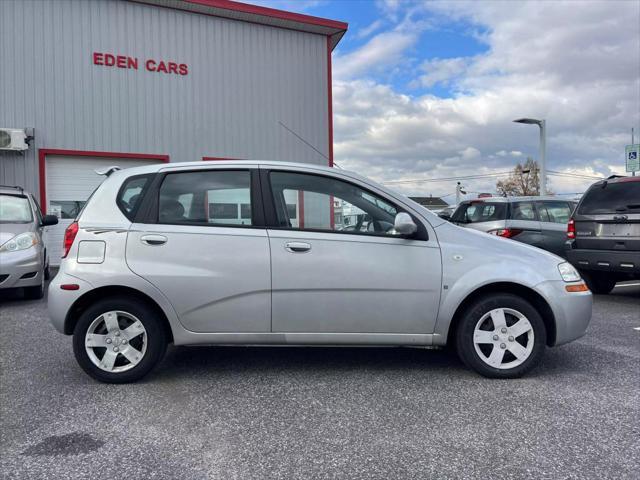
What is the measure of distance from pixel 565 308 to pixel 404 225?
140 cm

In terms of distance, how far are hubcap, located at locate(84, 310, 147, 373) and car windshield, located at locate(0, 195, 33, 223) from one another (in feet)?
15.4

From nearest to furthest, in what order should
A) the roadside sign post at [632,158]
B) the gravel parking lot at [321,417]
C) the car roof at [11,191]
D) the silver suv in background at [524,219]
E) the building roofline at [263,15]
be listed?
the gravel parking lot at [321,417] < the car roof at [11,191] < the silver suv in background at [524,219] < the building roofline at [263,15] < the roadside sign post at [632,158]

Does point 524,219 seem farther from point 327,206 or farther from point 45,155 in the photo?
point 45,155

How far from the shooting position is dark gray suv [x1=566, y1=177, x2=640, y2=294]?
22.9ft

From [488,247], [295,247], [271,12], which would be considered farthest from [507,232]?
[271,12]

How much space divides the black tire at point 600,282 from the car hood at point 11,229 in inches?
339

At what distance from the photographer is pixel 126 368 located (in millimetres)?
3830

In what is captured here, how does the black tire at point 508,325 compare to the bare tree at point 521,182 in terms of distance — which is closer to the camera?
the black tire at point 508,325

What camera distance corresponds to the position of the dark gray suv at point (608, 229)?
22.9 feet

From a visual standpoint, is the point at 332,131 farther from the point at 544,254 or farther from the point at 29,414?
the point at 29,414

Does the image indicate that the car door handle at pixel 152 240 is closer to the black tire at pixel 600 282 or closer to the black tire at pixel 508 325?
the black tire at pixel 508 325

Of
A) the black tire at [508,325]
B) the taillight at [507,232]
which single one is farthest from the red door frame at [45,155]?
the black tire at [508,325]

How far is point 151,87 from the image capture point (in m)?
12.8

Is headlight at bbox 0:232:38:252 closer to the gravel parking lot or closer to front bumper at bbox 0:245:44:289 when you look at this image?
front bumper at bbox 0:245:44:289
